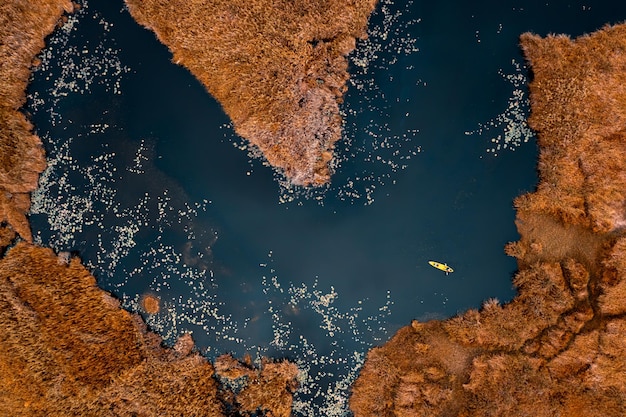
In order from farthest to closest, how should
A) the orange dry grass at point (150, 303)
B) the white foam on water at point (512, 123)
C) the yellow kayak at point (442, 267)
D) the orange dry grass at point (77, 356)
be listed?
the orange dry grass at point (150, 303) → the yellow kayak at point (442, 267) → the white foam on water at point (512, 123) → the orange dry grass at point (77, 356)

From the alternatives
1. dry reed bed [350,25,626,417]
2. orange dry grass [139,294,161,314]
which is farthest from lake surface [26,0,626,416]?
dry reed bed [350,25,626,417]

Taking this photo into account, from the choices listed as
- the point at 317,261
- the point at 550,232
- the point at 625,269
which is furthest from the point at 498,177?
the point at 317,261

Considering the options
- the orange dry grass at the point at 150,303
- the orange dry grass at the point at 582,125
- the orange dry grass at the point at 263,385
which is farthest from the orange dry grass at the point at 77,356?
the orange dry grass at the point at 582,125

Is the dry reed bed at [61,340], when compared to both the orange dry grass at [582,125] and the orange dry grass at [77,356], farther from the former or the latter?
the orange dry grass at [582,125]

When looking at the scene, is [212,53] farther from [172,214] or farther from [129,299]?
[129,299]

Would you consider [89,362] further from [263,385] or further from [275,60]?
[275,60]
